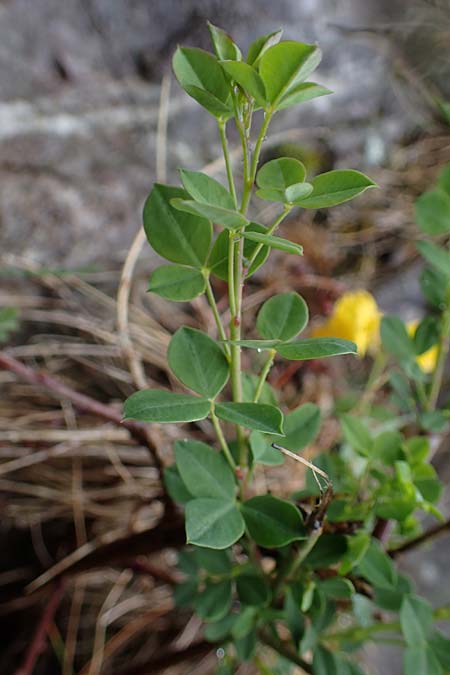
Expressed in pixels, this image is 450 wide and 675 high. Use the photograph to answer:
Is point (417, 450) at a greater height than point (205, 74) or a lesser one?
lesser

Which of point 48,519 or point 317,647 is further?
point 48,519

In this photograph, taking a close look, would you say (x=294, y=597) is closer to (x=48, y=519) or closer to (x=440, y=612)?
(x=440, y=612)

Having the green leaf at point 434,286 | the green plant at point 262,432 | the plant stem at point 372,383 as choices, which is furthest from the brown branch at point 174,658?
the plant stem at point 372,383

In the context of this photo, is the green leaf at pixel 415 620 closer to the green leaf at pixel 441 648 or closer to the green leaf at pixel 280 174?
the green leaf at pixel 441 648

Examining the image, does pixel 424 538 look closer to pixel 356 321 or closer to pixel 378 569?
pixel 378 569

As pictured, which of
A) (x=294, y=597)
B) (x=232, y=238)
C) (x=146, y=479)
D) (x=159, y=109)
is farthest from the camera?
(x=159, y=109)

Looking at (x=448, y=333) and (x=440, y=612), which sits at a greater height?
(x=448, y=333)

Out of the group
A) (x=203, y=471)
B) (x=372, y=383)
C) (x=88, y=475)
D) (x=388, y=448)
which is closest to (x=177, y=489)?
(x=203, y=471)

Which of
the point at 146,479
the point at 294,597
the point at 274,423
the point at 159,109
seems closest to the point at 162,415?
the point at 274,423
